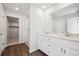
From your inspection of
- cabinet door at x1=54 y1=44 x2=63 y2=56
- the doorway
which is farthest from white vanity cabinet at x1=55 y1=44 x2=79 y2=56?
the doorway

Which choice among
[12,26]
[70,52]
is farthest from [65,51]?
[12,26]

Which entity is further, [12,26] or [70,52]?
[12,26]

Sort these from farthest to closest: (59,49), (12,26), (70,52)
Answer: (12,26) → (59,49) → (70,52)

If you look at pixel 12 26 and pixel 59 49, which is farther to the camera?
pixel 12 26

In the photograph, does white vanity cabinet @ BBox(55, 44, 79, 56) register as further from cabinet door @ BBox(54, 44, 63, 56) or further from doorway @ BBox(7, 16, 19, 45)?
doorway @ BBox(7, 16, 19, 45)

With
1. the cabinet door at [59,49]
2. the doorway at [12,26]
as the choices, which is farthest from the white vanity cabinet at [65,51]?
the doorway at [12,26]

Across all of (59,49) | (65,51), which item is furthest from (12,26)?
(65,51)

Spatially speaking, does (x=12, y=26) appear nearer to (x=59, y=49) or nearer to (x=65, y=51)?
(x=59, y=49)

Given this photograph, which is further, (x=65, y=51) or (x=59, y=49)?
(x=59, y=49)

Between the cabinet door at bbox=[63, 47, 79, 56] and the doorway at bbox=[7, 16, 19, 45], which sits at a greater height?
the doorway at bbox=[7, 16, 19, 45]

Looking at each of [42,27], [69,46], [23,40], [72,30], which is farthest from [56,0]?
[23,40]

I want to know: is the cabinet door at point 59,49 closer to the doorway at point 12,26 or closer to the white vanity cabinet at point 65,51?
the white vanity cabinet at point 65,51

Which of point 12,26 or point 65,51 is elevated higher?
point 12,26

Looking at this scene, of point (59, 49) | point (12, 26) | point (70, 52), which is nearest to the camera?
point (70, 52)
